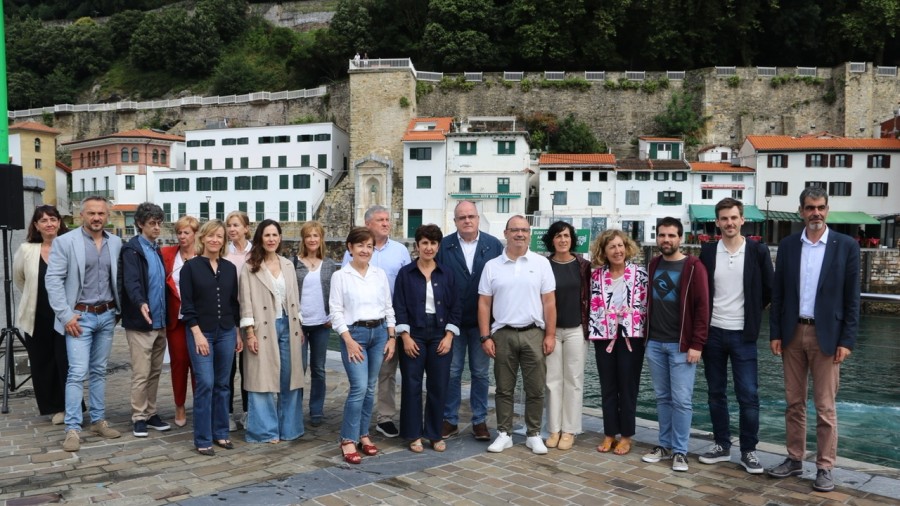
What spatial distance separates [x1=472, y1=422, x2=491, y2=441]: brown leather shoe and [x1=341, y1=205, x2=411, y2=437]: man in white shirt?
763 millimetres

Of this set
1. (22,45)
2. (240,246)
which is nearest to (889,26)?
(240,246)

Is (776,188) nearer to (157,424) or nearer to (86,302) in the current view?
(157,424)

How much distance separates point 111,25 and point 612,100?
172 ft

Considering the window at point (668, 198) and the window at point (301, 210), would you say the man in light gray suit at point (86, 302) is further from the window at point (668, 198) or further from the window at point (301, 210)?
the window at point (301, 210)

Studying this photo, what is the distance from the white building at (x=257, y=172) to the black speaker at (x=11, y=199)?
117ft

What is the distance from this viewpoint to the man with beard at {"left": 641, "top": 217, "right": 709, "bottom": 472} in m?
5.25

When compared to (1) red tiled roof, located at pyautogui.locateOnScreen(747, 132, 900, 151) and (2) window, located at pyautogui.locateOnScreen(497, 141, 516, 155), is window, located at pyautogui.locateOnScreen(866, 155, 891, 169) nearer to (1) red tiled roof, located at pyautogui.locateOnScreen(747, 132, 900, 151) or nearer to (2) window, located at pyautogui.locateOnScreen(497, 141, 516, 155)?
(1) red tiled roof, located at pyautogui.locateOnScreen(747, 132, 900, 151)

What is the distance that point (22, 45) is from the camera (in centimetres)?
6544

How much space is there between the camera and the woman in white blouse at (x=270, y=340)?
5.63 meters

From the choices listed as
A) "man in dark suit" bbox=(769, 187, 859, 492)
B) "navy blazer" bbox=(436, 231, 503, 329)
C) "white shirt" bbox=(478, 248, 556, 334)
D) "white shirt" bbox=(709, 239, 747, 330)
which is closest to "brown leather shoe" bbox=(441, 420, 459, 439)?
"navy blazer" bbox=(436, 231, 503, 329)

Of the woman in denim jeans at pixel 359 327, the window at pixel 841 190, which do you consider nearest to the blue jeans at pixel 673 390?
the woman in denim jeans at pixel 359 327

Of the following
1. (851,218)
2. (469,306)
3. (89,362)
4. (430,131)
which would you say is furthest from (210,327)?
(851,218)

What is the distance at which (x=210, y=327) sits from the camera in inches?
216

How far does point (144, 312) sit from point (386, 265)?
2246 millimetres
